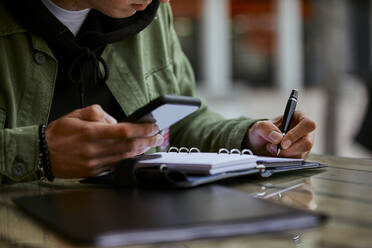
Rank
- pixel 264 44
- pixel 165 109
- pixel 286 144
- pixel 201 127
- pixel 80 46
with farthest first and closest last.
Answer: pixel 264 44
pixel 201 127
pixel 80 46
pixel 286 144
pixel 165 109

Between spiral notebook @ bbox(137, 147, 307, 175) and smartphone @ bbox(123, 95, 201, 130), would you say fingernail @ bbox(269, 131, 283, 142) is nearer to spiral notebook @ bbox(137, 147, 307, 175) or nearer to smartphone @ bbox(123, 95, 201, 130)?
spiral notebook @ bbox(137, 147, 307, 175)

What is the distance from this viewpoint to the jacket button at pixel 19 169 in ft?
3.36

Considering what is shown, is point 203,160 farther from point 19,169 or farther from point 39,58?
point 39,58

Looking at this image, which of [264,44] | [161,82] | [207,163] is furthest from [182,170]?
[264,44]

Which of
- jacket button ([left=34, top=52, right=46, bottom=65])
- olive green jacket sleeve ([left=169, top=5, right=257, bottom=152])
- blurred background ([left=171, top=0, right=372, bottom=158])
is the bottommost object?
blurred background ([left=171, top=0, right=372, bottom=158])

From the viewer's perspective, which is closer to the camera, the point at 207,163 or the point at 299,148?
the point at 207,163

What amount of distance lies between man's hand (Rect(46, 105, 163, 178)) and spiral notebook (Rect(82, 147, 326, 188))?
0.02 m

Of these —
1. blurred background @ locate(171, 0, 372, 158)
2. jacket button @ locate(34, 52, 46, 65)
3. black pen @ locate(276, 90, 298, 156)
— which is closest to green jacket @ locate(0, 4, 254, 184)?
jacket button @ locate(34, 52, 46, 65)

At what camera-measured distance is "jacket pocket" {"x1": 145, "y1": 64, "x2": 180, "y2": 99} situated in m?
1.51

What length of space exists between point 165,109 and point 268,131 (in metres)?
Result: 0.38

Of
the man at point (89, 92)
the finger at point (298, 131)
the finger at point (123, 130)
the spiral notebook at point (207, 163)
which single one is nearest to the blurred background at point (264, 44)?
the man at point (89, 92)

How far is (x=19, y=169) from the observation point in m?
1.03

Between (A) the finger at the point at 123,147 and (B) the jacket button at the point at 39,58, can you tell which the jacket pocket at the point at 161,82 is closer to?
(B) the jacket button at the point at 39,58

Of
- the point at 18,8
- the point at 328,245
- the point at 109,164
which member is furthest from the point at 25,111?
the point at 328,245
